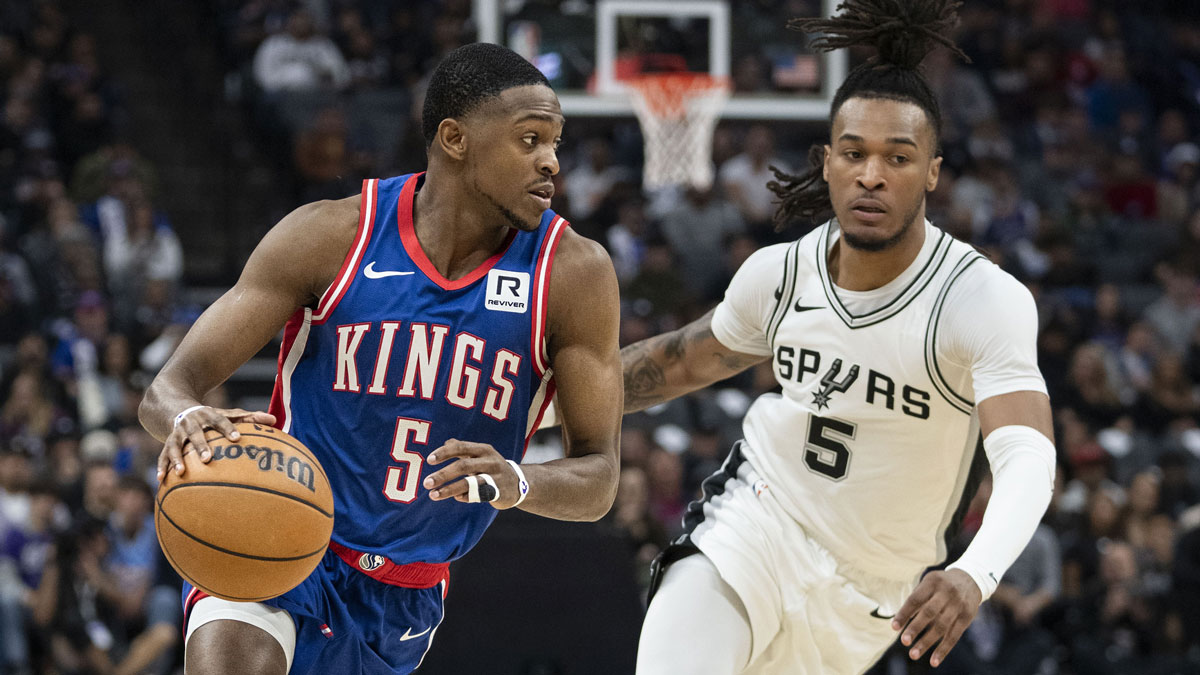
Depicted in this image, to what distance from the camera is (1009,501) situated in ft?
11.9

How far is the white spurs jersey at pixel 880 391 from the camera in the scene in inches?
161

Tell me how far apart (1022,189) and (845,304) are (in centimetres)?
1047

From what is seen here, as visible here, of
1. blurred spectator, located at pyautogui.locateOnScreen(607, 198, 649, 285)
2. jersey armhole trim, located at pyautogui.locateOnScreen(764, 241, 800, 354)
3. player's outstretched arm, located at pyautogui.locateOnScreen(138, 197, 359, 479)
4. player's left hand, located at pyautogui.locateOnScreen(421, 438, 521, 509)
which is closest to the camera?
player's left hand, located at pyautogui.locateOnScreen(421, 438, 521, 509)

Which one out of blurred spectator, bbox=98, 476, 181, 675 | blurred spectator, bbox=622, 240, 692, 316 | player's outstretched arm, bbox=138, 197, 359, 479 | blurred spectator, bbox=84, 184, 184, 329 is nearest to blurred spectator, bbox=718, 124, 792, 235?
blurred spectator, bbox=622, 240, 692, 316

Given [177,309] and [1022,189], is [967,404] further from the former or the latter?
[1022,189]

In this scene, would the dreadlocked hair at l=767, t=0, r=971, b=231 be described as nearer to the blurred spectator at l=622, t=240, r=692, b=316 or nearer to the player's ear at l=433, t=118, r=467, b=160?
the player's ear at l=433, t=118, r=467, b=160

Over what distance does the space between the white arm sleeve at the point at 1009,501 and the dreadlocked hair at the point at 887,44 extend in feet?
3.31

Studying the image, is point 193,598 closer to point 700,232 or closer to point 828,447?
point 828,447

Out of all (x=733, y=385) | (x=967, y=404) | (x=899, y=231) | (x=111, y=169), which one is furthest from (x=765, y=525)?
(x=111, y=169)

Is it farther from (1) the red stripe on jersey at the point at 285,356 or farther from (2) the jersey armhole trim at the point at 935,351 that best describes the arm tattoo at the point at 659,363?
(1) the red stripe on jersey at the point at 285,356

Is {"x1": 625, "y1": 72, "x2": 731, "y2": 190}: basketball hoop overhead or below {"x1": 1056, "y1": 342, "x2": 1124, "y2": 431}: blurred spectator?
overhead

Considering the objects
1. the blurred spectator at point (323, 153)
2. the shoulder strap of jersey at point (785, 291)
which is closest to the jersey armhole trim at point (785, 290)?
the shoulder strap of jersey at point (785, 291)

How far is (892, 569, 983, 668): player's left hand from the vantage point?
10.6 ft

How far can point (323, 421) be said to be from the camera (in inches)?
155
